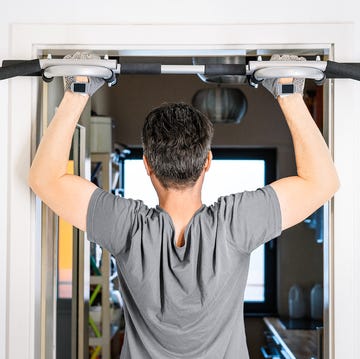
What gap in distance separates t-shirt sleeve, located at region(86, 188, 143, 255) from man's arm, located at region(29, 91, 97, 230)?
19mm

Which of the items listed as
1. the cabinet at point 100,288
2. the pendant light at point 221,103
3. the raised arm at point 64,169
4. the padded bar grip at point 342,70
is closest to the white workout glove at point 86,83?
the raised arm at point 64,169

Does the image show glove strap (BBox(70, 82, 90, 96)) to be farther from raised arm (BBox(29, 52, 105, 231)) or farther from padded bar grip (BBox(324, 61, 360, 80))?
padded bar grip (BBox(324, 61, 360, 80))

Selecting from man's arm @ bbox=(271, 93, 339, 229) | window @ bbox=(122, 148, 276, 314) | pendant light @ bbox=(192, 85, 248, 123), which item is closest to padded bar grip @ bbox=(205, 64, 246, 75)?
man's arm @ bbox=(271, 93, 339, 229)

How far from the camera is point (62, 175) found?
1.39 m

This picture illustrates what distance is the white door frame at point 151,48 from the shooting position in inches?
61.4

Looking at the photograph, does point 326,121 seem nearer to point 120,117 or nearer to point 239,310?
point 239,310

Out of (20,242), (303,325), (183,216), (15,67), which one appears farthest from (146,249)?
(303,325)

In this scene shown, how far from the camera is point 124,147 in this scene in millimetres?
5027

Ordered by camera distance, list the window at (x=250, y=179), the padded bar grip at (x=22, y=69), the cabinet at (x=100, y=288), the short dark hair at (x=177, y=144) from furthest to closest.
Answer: the window at (x=250, y=179) < the cabinet at (x=100, y=288) < the padded bar grip at (x=22, y=69) < the short dark hair at (x=177, y=144)

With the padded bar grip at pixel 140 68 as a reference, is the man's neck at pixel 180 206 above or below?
below

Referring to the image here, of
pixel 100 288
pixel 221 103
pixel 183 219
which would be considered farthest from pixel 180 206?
pixel 100 288

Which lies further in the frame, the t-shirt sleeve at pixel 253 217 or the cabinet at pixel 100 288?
the cabinet at pixel 100 288

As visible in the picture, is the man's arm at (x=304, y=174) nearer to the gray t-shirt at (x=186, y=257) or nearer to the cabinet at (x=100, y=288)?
the gray t-shirt at (x=186, y=257)

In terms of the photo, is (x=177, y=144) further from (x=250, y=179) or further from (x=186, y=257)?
(x=250, y=179)
